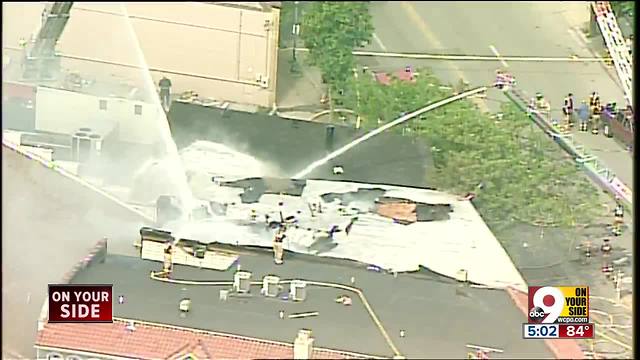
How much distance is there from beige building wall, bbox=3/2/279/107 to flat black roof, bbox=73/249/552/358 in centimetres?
35

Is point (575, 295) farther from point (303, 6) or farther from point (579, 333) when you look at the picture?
point (303, 6)

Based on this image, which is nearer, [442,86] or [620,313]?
[620,313]

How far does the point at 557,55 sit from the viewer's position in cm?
188

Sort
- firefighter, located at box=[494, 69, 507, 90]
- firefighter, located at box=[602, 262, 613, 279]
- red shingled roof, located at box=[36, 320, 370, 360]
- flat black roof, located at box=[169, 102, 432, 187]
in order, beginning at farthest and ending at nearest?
firefighter, located at box=[494, 69, 507, 90]
flat black roof, located at box=[169, 102, 432, 187]
firefighter, located at box=[602, 262, 613, 279]
red shingled roof, located at box=[36, 320, 370, 360]

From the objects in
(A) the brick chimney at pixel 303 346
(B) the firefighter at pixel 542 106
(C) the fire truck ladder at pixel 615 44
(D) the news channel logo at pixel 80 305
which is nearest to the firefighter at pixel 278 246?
(A) the brick chimney at pixel 303 346

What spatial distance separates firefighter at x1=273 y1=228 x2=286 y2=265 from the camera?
5.16 feet

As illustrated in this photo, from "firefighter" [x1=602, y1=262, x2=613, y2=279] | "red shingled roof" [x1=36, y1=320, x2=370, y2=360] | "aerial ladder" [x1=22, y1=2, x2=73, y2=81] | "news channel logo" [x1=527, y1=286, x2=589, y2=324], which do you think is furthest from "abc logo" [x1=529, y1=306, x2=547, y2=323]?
"aerial ladder" [x1=22, y1=2, x2=73, y2=81]

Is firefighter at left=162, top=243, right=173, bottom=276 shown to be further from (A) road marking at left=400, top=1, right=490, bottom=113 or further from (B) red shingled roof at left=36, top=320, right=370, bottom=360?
(A) road marking at left=400, top=1, right=490, bottom=113

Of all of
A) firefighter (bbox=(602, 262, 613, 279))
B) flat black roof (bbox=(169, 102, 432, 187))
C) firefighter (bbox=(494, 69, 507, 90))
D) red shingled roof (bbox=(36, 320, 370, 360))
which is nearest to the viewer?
red shingled roof (bbox=(36, 320, 370, 360))

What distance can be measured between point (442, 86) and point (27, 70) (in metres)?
0.70

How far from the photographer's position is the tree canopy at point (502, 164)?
165 centimetres

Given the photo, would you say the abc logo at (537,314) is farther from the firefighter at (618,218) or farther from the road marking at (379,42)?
the road marking at (379,42)

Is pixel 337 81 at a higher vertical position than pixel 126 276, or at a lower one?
higher

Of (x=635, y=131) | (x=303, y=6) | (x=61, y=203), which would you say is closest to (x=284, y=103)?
(x=303, y=6)
